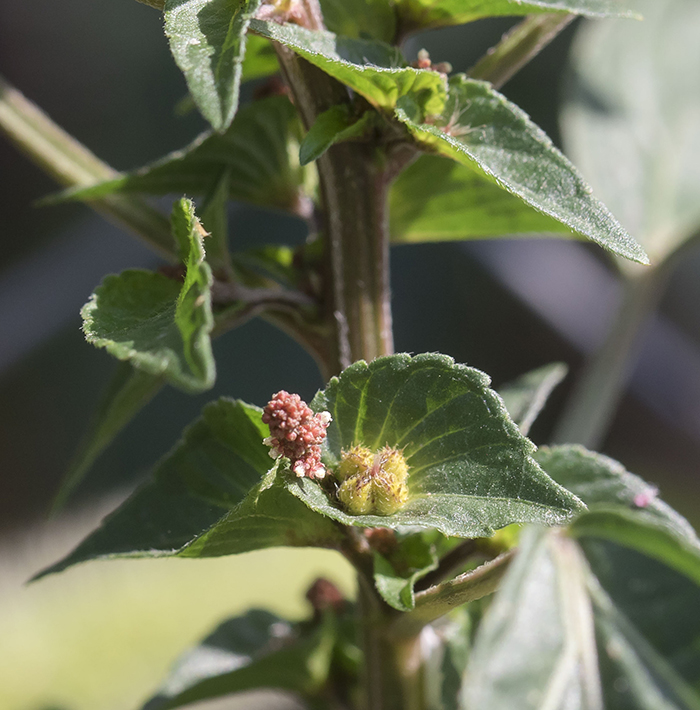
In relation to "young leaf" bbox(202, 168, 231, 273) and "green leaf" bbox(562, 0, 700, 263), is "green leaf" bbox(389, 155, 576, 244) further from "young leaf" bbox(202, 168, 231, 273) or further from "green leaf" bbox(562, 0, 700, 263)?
"green leaf" bbox(562, 0, 700, 263)

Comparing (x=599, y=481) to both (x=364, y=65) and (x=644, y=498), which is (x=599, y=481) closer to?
(x=644, y=498)

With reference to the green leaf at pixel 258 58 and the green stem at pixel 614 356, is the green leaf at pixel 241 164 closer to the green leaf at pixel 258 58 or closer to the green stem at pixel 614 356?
the green leaf at pixel 258 58

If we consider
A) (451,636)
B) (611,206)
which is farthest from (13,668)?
(611,206)

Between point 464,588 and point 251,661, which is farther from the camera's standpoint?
point 251,661

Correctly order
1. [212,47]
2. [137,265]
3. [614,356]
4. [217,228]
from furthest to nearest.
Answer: [137,265], [614,356], [217,228], [212,47]

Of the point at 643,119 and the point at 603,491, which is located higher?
the point at 643,119

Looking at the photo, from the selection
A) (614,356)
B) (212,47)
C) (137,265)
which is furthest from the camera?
(137,265)

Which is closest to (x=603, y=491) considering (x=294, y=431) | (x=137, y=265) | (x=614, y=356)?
(x=294, y=431)
